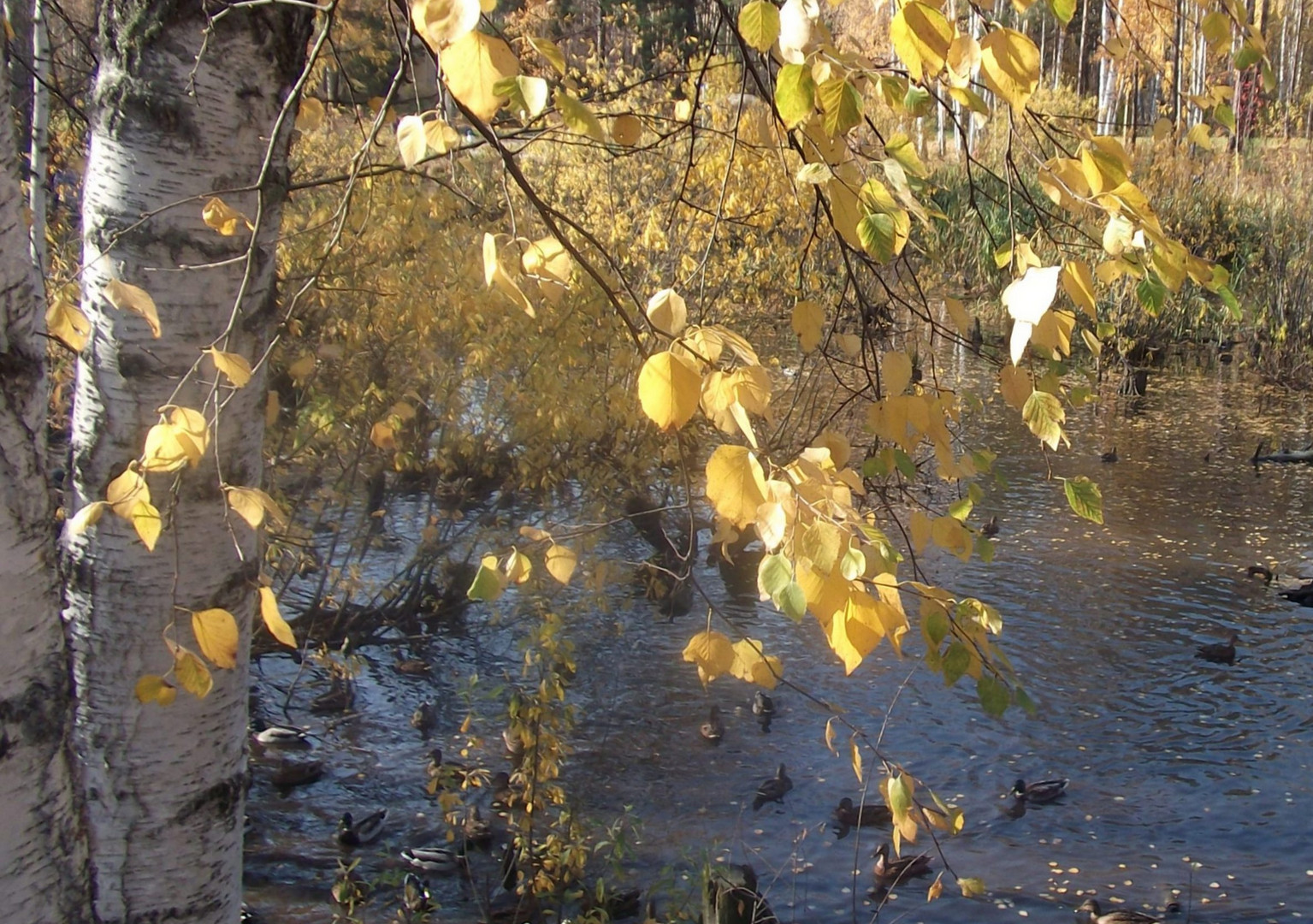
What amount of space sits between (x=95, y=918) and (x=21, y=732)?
0.59 meters

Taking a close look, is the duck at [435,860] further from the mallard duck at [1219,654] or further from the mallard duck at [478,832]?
the mallard duck at [1219,654]

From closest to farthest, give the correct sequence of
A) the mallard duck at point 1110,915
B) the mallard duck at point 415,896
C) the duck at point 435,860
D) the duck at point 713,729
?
1. the mallard duck at point 415,896
2. the mallard duck at point 1110,915
3. the duck at point 435,860
4. the duck at point 713,729

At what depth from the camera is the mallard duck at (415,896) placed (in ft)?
13.0

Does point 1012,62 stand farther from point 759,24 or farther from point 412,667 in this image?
point 412,667

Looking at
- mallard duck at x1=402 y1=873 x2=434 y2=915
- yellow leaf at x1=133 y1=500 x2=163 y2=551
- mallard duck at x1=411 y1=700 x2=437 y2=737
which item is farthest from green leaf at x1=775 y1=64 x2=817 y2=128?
mallard duck at x1=411 y1=700 x2=437 y2=737

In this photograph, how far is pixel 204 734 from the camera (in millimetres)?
2049

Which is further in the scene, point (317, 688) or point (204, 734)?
point (317, 688)

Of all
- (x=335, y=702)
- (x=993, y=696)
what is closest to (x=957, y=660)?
(x=993, y=696)

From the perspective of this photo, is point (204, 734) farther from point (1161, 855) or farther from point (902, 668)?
point (902, 668)

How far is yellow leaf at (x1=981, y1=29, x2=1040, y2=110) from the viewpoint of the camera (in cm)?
134

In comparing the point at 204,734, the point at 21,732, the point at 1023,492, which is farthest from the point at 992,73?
the point at 1023,492

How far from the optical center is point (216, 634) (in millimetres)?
1677

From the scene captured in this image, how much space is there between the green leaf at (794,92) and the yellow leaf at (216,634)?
1.03 meters

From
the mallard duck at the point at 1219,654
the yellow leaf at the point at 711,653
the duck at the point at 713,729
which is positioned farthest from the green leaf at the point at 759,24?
the mallard duck at the point at 1219,654
